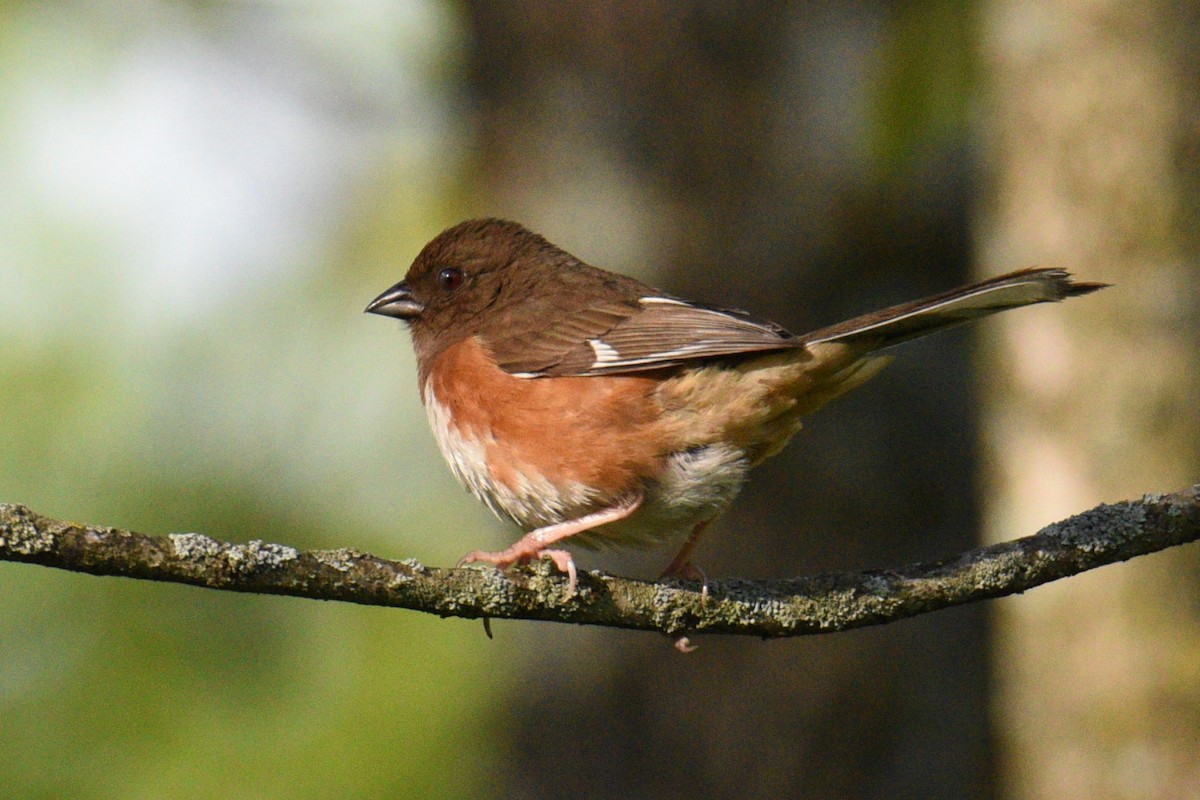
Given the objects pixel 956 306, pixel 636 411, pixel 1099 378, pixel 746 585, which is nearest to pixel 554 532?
pixel 636 411

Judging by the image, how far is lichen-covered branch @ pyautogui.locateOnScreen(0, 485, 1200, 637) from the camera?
228cm

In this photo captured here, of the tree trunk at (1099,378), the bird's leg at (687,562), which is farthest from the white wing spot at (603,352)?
the tree trunk at (1099,378)

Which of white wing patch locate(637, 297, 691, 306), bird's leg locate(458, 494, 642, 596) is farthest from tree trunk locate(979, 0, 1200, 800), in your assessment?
bird's leg locate(458, 494, 642, 596)

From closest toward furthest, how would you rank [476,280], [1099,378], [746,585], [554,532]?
[746,585] → [554,532] → [476,280] → [1099,378]

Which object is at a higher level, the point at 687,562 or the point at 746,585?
the point at 687,562

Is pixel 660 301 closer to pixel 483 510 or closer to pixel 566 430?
pixel 566 430

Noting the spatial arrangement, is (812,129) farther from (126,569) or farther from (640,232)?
(126,569)

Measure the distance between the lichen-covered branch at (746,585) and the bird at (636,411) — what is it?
0.58m

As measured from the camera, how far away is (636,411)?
11.9 ft

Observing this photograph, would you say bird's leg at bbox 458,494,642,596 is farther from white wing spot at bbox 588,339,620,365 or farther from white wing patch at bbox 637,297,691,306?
white wing patch at bbox 637,297,691,306

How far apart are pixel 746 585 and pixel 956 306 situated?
945mm

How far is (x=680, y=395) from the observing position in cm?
363

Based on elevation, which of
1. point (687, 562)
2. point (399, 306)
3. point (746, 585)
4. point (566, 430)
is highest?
point (399, 306)

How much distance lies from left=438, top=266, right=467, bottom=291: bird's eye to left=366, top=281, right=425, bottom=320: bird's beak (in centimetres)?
11
